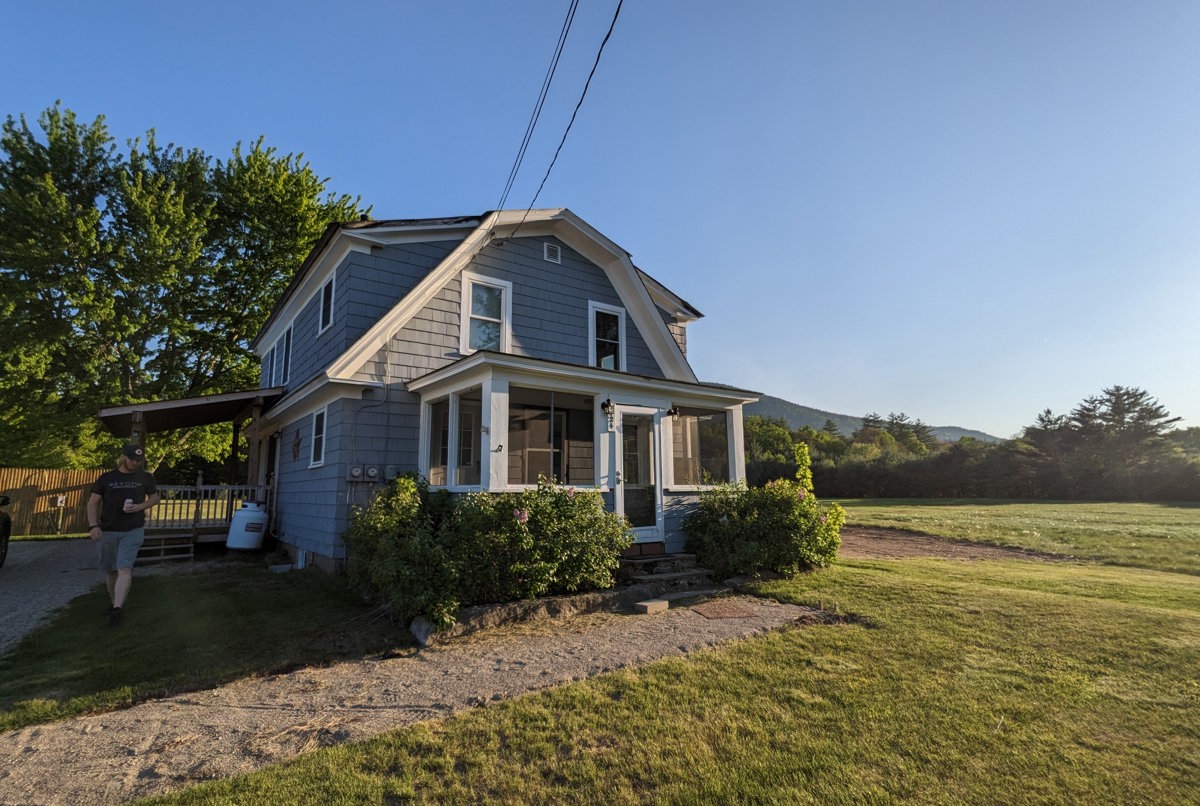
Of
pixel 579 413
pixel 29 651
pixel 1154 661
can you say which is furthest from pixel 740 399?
pixel 29 651

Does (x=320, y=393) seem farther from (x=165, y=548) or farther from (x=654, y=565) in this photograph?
(x=654, y=565)

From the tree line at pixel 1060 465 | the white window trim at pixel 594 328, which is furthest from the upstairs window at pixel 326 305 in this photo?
the tree line at pixel 1060 465

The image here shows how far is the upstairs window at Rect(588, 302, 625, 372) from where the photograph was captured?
11.9m

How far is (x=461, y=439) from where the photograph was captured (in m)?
9.50

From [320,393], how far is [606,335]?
224 inches

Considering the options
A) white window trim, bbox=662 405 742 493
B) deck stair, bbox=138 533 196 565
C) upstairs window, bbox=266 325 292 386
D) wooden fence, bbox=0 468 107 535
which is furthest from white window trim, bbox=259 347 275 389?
white window trim, bbox=662 405 742 493

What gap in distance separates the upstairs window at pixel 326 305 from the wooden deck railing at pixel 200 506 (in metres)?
4.03

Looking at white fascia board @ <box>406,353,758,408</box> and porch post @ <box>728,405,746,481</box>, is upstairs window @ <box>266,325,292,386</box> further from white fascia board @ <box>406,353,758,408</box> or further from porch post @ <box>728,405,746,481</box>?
porch post @ <box>728,405,746,481</box>

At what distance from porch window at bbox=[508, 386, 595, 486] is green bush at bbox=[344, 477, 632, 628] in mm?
2533

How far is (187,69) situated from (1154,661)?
50.8 feet

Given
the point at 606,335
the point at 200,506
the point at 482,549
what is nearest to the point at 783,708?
the point at 482,549

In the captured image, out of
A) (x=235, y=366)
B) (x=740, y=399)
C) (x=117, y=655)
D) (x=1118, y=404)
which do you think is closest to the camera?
(x=117, y=655)

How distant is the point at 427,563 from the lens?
6.07 m

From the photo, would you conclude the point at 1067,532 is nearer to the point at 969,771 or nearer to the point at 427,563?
the point at 969,771
